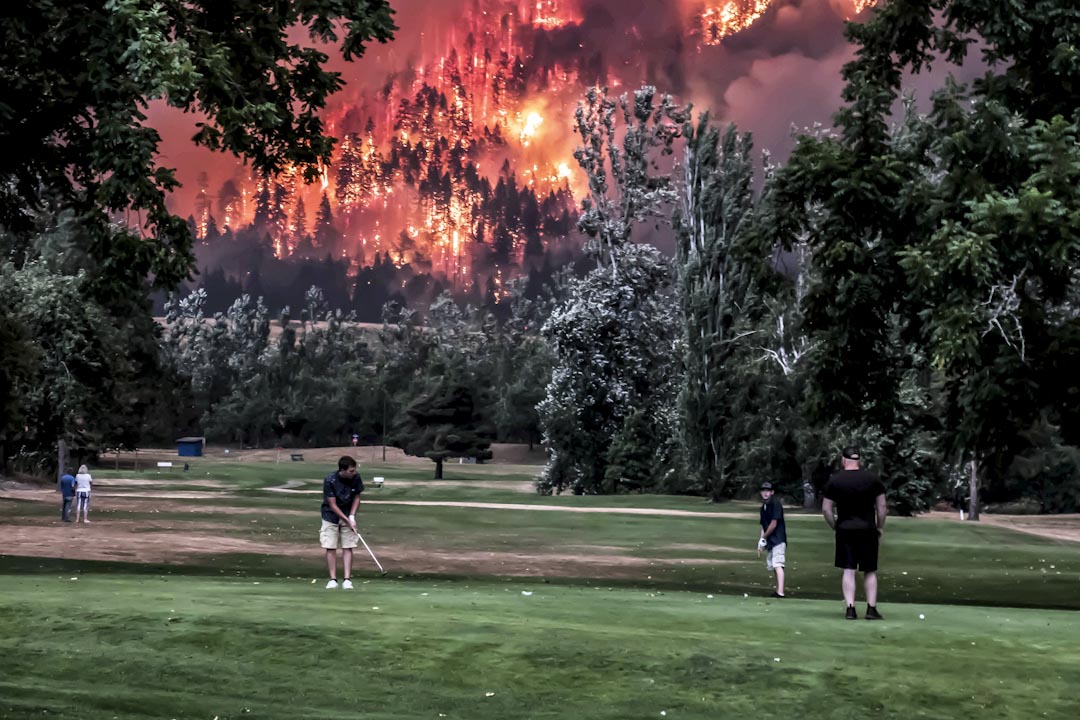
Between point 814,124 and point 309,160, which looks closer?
point 309,160

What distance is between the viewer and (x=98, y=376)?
78.5 meters

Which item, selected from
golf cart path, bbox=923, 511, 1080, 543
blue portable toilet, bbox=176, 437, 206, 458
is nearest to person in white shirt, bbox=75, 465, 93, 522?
golf cart path, bbox=923, 511, 1080, 543

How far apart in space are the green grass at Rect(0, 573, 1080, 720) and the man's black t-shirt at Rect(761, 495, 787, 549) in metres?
6.64

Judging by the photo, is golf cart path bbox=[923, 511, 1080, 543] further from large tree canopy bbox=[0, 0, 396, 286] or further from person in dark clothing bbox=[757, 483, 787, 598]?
large tree canopy bbox=[0, 0, 396, 286]

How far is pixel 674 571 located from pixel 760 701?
2467 cm

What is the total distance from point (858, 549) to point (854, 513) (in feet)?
1.63

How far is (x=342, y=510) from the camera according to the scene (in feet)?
74.9

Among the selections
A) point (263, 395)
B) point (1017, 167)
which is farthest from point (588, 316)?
point (263, 395)

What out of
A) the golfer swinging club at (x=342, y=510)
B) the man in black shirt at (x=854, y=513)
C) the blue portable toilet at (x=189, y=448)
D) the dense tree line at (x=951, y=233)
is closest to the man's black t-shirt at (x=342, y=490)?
the golfer swinging club at (x=342, y=510)

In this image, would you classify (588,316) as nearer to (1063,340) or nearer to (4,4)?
(1063,340)

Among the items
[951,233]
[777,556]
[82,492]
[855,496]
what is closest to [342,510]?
[855,496]

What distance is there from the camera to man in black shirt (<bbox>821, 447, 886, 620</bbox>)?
60.0 feet

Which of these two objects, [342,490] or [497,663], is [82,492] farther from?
[497,663]

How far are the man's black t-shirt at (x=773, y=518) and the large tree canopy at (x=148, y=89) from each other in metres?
9.97
